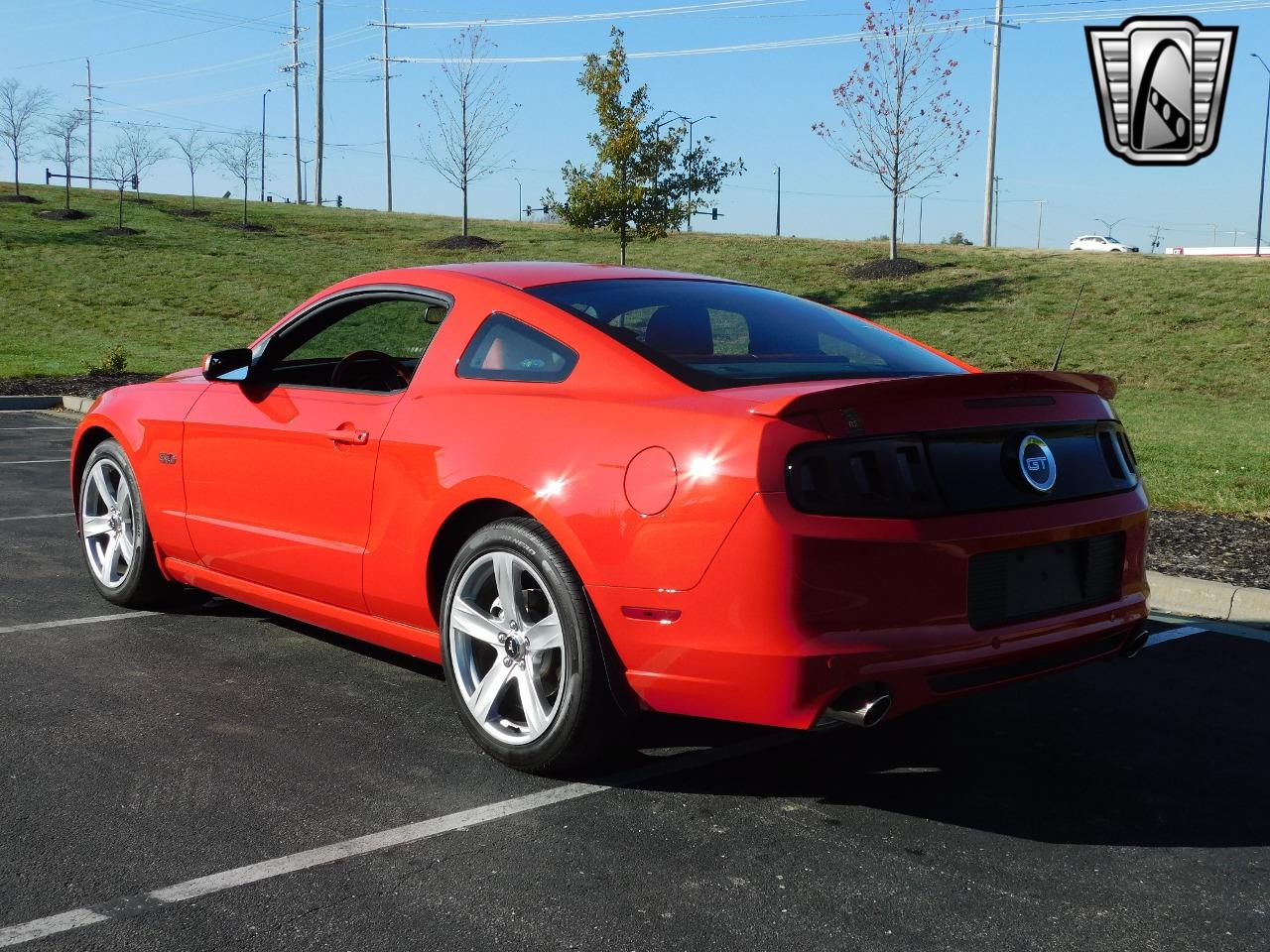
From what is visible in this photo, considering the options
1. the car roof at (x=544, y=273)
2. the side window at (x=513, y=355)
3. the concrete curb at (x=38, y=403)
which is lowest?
the concrete curb at (x=38, y=403)

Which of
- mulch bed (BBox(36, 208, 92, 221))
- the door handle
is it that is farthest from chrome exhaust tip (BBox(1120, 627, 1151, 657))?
mulch bed (BBox(36, 208, 92, 221))

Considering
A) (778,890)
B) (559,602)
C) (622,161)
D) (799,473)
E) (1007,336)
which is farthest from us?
(622,161)

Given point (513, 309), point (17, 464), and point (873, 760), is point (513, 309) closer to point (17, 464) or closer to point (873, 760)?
point (873, 760)

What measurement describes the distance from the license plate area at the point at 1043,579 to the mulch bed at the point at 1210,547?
2.97m

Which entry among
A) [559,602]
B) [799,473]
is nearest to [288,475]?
[559,602]

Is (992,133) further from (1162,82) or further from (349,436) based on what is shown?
(349,436)

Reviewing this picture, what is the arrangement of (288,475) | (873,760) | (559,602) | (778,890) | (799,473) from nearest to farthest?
Answer: 1. (778,890)
2. (799,473)
3. (559,602)
4. (873,760)
5. (288,475)

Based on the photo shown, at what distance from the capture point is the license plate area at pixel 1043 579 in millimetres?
3676

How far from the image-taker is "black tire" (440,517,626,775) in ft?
12.5

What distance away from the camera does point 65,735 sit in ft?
14.3

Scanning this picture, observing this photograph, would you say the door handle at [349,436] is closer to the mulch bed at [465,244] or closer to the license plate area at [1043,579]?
the license plate area at [1043,579]

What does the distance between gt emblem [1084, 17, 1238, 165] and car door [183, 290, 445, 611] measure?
11108 mm

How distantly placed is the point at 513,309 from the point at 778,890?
2067 millimetres

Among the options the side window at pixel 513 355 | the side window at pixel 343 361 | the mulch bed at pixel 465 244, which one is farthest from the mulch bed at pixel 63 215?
the side window at pixel 513 355
